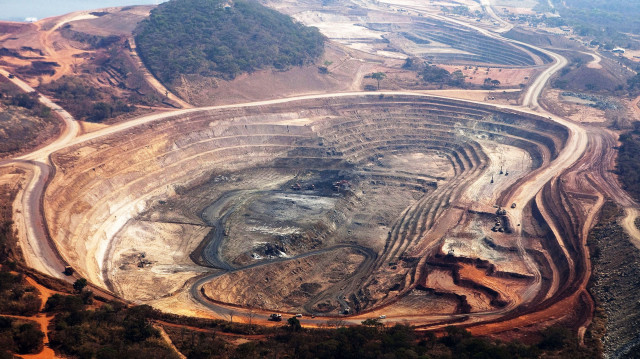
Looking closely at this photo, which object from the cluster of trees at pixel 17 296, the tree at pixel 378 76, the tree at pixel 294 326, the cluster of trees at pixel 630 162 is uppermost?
the cluster of trees at pixel 630 162

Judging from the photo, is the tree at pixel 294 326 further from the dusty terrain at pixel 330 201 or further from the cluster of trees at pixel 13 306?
the cluster of trees at pixel 13 306

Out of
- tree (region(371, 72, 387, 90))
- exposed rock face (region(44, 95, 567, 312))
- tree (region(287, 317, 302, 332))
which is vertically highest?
tree (region(371, 72, 387, 90))

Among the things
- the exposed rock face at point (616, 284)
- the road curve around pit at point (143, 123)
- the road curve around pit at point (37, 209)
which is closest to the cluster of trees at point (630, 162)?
the road curve around pit at point (143, 123)

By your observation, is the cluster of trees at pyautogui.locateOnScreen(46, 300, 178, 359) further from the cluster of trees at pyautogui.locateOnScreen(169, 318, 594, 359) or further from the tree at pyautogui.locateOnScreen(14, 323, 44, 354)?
the cluster of trees at pyautogui.locateOnScreen(169, 318, 594, 359)

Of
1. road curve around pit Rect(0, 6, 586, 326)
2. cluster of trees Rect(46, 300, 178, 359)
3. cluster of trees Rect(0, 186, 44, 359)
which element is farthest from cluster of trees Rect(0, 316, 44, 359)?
road curve around pit Rect(0, 6, 586, 326)

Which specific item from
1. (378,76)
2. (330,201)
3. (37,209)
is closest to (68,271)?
(37,209)

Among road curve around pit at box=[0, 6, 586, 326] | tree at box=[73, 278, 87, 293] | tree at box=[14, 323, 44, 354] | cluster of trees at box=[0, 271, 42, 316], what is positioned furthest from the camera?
road curve around pit at box=[0, 6, 586, 326]
